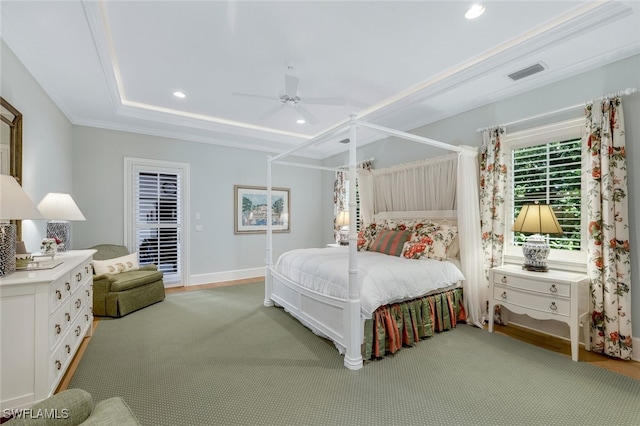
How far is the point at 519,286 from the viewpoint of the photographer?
9.47 ft

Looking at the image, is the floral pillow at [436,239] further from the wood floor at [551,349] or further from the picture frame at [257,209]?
the picture frame at [257,209]

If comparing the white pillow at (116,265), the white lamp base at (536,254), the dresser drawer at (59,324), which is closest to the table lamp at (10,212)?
the dresser drawer at (59,324)

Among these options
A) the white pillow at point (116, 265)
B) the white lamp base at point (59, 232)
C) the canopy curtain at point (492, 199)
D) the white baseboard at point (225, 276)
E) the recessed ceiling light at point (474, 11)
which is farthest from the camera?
the white baseboard at point (225, 276)

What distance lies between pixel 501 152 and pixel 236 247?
471 cm

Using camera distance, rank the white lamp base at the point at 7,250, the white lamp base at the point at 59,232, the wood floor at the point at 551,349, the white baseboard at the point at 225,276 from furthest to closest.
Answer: the white baseboard at the point at 225,276, the white lamp base at the point at 59,232, the wood floor at the point at 551,349, the white lamp base at the point at 7,250

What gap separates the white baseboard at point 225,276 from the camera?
5.30m

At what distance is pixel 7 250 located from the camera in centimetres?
190

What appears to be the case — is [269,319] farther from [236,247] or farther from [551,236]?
[551,236]

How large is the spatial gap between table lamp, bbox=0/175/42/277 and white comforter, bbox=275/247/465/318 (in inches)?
89.1

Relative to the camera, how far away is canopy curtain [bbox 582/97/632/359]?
8.38 feet

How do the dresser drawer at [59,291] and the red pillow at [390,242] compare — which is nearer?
the dresser drawer at [59,291]

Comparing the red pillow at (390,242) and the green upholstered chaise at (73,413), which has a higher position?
the red pillow at (390,242)

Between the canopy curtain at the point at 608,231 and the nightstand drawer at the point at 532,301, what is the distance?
38 centimetres

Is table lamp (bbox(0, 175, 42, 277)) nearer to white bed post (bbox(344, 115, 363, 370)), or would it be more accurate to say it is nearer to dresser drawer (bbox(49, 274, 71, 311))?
dresser drawer (bbox(49, 274, 71, 311))
